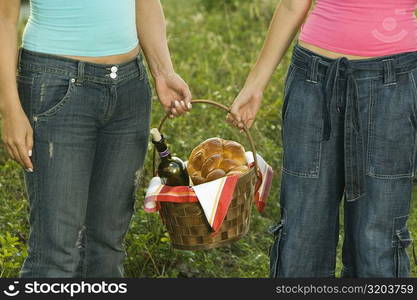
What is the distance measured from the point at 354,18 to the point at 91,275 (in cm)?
126

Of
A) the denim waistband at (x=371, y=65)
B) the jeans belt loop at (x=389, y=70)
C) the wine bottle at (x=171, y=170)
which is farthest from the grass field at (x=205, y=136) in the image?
the jeans belt loop at (x=389, y=70)

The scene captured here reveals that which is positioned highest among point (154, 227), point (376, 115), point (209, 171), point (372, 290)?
point (376, 115)

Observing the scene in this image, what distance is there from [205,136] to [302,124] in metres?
2.46

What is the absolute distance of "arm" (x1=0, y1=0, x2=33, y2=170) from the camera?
2.87 metres

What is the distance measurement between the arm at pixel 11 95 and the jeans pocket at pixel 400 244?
1.20 m

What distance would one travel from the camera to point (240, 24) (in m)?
8.05

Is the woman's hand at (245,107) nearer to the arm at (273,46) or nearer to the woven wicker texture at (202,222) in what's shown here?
the arm at (273,46)

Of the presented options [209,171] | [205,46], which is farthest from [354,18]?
[205,46]

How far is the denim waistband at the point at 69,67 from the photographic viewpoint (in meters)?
2.90

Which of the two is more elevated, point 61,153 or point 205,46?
point 61,153

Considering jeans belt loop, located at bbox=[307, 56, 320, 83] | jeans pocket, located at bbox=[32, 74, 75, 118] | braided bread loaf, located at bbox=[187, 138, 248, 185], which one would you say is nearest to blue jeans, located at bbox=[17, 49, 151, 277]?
jeans pocket, located at bbox=[32, 74, 75, 118]

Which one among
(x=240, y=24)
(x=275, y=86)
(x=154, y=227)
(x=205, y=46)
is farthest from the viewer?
(x=240, y=24)

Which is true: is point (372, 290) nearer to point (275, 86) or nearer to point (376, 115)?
point (376, 115)

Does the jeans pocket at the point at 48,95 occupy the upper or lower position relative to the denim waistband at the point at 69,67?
lower
